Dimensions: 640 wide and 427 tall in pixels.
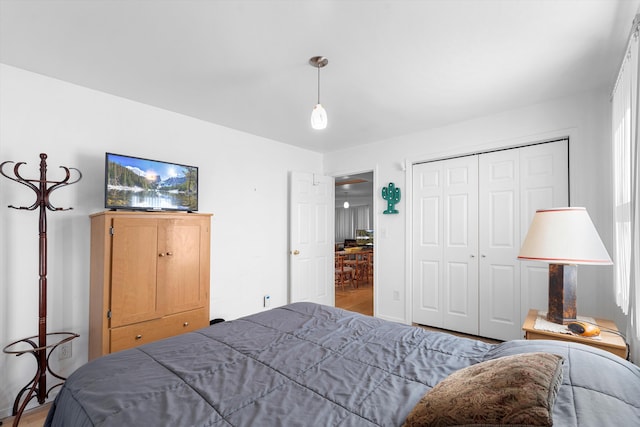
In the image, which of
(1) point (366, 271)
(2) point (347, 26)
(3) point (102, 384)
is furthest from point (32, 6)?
(1) point (366, 271)

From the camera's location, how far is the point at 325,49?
207cm

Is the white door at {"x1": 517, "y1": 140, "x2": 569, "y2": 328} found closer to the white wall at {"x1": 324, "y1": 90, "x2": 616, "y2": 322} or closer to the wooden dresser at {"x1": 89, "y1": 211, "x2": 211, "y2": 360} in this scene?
the white wall at {"x1": 324, "y1": 90, "x2": 616, "y2": 322}

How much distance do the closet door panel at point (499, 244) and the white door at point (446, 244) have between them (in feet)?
0.28

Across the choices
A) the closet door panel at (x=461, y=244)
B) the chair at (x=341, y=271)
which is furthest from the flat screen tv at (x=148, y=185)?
the chair at (x=341, y=271)

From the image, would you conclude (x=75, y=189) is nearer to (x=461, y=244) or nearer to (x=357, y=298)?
(x=461, y=244)

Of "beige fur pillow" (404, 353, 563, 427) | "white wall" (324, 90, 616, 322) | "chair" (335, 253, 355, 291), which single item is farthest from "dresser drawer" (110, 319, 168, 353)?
"chair" (335, 253, 355, 291)

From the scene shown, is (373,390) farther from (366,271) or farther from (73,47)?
(366,271)

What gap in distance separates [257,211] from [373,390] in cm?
308

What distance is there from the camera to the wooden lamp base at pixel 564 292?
2.09 meters

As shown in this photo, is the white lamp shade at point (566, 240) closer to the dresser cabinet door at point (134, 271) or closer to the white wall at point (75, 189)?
the dresser cabinet door at point (134, 271)

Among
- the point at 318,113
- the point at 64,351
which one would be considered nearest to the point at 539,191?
the point at 318,113

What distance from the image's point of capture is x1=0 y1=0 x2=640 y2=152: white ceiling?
67.2 inches

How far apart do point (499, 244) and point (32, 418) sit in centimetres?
436

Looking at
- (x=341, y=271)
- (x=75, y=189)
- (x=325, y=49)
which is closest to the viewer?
(x=325, y=49)
